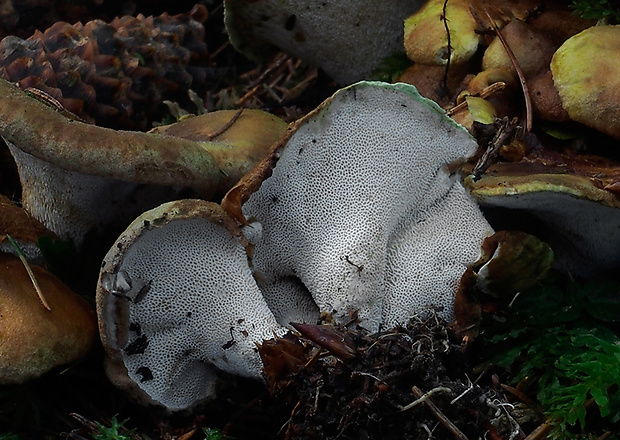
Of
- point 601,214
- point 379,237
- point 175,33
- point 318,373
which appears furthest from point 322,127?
point 175,33

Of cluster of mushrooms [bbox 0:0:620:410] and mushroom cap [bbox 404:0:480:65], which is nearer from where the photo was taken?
cluster of mushrooms [bbox 0:0:620:410]

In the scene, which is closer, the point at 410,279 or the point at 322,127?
the point at 322,127

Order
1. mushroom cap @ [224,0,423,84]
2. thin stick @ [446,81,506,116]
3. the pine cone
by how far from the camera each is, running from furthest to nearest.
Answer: mushroom cap @ [224,0,423,84], the pine cone, thin stick @ [446,81,506,116]

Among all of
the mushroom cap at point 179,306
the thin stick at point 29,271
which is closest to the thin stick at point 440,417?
the mushroom cap at point 179,306

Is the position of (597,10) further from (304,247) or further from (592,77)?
(304,247)

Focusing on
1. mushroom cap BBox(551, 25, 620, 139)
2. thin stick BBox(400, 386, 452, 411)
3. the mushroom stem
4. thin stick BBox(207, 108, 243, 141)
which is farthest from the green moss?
the mushroom stem

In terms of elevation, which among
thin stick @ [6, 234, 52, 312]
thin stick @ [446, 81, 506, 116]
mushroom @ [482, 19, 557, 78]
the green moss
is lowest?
thin stick @ [6, 234, 52, 312]

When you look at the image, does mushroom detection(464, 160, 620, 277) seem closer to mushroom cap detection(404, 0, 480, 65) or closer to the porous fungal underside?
mushroom cap detection(404, 0, 480, 65)

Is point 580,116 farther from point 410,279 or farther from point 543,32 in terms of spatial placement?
point 410,279
